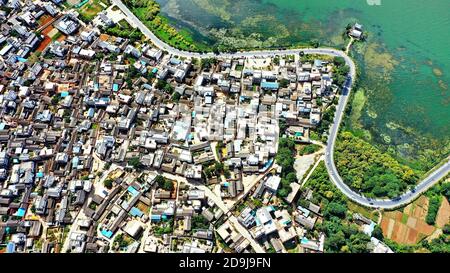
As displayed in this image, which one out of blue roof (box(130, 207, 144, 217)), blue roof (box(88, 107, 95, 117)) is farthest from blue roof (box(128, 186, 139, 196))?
blue roof (box(88, 107, 95, 117))

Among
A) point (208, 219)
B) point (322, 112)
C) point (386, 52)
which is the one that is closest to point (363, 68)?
point (386, 52)

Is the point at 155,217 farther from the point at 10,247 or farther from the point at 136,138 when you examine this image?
the point at 10,247

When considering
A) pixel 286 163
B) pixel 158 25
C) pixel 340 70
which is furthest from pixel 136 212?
pixel 340 70

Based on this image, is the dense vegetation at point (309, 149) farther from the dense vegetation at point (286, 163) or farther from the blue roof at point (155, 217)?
the blue roof at point (155, 217)
